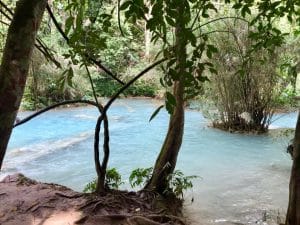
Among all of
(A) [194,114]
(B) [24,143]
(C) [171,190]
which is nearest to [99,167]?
(C) [171,190]

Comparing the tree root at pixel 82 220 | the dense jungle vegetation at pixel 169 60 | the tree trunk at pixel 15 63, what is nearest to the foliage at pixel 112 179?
the dense jungle vegetation at pixel 169 60

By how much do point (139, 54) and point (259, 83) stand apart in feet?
39.5

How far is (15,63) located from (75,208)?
A: 2833 millimetres

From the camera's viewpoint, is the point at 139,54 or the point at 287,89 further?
the point at 139,54

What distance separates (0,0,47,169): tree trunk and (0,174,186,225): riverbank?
8.23 feet

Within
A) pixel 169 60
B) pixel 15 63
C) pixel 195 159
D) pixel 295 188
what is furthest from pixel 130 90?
pixel 15 63

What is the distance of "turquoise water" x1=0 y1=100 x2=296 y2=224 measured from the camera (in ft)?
19.5

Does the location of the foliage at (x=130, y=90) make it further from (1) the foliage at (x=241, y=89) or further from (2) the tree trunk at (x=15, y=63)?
(2) the tree trunk at (x=15, y=63)

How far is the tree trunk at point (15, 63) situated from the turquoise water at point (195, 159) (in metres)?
3.89

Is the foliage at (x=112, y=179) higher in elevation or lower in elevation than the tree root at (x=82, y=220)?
higher

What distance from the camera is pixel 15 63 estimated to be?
1.66 m

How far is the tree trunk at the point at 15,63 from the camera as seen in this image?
5.41ft

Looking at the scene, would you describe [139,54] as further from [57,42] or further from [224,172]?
[224,172]

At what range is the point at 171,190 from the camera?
17.5ft
